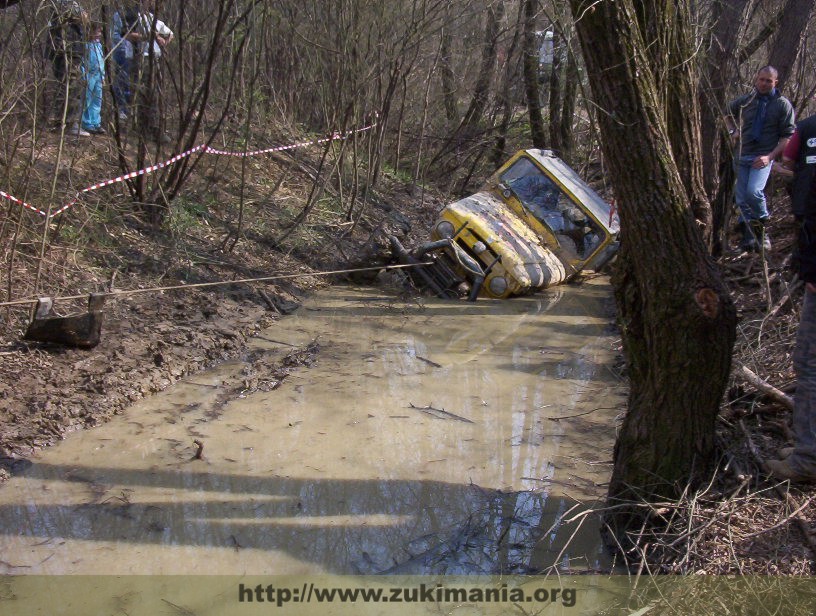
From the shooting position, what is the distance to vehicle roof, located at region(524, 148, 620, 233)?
10.3 m

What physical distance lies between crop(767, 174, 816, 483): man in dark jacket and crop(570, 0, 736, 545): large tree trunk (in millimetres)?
334

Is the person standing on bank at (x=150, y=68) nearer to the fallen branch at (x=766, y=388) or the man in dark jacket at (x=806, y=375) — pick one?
the fallen branch at (x=766, y=388)

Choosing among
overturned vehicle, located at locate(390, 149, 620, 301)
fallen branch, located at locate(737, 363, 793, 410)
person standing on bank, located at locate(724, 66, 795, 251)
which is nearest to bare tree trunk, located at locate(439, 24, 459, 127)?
overturned vehicle, located at locate(390, 149, 620, 301)

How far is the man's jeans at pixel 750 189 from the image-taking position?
9.04 m

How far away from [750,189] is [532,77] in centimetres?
754

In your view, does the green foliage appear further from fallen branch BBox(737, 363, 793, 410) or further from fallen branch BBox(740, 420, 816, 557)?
fallen branch BBox(740, 420, 816, 557)

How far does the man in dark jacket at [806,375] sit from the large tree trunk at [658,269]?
13.2 inches

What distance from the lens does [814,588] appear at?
12.5ft

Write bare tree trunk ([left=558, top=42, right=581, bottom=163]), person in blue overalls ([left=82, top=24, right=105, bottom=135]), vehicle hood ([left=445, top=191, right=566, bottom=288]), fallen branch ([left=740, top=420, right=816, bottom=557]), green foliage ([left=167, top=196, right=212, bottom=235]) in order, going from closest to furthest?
fallen branch ([left=740, top=420, right=816, bottom=557]) < person in blue overalls ([left=82, top=24, right=105, bottom=135]) < green foliage ([left=167, top=196, right=212, bottom=235]) < vehicle hood ([left=445, top=191, right=566, bottom=288]) < bare tree trunk ([left=558, top=42, right=581, bottom=163])

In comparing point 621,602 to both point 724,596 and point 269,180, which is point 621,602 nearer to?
point 724,596

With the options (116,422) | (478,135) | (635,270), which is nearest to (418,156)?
(478,135)

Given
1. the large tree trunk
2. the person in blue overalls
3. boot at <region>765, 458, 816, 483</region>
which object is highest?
the person in blue overalls

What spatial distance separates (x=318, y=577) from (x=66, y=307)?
4003 mm

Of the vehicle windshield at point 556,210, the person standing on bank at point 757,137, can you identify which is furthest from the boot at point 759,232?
the vehicle windshield at point 556,210
